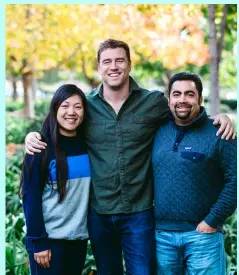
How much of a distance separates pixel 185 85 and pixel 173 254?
1131 mm

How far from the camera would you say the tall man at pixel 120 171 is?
311cm

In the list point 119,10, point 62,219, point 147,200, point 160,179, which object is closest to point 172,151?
point 160,179

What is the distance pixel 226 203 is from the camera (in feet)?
9.29

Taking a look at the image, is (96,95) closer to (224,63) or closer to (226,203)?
(226,203)

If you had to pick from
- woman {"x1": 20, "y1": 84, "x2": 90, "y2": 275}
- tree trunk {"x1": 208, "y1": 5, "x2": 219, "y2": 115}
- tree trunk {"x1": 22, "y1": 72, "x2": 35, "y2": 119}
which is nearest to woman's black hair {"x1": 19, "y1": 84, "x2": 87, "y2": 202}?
woman {"x1": 20, "y1": 84, "x2": 90, "y2": 275}

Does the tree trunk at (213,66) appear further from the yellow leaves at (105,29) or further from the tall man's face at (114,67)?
the tall man's face at (114,67)

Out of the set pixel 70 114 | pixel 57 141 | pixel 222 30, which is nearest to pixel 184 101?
pixel 70 114

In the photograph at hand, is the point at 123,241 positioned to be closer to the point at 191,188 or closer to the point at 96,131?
the point at 191,188

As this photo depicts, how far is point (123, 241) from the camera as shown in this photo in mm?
3182

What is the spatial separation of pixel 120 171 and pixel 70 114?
0.53 metres

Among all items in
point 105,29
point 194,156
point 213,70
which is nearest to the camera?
point 194,156

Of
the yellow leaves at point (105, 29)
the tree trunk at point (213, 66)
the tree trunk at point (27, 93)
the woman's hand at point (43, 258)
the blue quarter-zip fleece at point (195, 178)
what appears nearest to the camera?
the blue quarter-zip fleece at point (195, 178)

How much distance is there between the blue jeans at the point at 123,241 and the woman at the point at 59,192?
0.11 metres

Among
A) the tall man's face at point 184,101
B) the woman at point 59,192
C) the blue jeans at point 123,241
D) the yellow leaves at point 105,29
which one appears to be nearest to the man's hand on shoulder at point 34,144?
the woman at point 59,192
